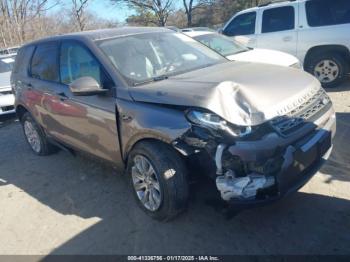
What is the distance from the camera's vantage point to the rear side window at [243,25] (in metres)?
8.99

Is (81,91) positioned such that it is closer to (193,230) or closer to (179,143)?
(179,143)

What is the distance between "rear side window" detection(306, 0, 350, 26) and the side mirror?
5.99 metres

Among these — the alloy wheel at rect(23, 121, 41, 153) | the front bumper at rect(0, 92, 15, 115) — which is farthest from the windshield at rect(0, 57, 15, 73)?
the alloy wheel at rect(23, 121, 41, 153)

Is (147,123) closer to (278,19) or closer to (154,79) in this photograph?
(154,79)

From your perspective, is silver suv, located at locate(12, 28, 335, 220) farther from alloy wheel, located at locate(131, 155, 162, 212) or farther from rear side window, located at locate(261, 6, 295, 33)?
rear side window, located at locate(261, 6, 295, 33)

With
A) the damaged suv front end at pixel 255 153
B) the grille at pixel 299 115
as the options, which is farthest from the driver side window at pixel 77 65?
the grille at pixel 299 115

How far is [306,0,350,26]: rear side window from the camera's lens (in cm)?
770

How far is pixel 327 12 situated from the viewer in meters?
7.90

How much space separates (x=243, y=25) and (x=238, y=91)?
6420 millimetres

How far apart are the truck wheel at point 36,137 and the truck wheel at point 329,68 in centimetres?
571

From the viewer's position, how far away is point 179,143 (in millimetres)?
3215

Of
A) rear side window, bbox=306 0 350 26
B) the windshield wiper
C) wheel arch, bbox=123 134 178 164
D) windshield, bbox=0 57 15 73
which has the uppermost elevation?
rear side window, bbox=306 0 350 26

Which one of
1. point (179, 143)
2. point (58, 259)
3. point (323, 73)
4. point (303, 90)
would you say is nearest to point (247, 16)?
point (323, 73)

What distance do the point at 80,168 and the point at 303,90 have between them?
10.9 ft
